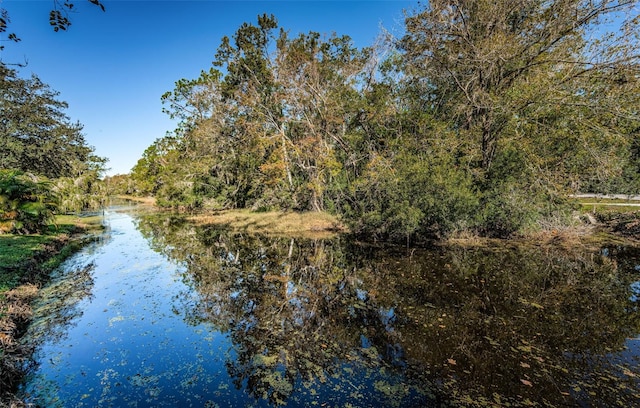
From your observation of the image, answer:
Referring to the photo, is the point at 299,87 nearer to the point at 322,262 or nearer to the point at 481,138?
the point at 481,138

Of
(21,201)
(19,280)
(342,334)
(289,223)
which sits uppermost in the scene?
(21,201)

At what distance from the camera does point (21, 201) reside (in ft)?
42.1

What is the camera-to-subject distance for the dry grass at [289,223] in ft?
69.2

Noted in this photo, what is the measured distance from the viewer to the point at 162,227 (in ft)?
78.7

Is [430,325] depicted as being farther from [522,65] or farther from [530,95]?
[522,65]

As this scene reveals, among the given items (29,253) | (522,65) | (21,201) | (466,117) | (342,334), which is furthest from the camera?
(466,117)

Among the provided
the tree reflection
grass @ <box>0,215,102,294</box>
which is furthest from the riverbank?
the tree reflection

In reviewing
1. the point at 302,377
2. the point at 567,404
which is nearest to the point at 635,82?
the point at 567,404

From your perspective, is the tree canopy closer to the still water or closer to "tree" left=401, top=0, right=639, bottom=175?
"tree" left=401, top=0, right=639, bottom=175

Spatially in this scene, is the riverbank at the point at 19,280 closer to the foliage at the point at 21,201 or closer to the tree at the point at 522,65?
the foliage at the point at 21,201

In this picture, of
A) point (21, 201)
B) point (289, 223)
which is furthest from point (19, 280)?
point (289, 223)

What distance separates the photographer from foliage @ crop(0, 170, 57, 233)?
12234 mm

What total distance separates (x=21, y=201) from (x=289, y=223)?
1452 cm

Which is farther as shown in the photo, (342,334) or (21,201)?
(21,201)
